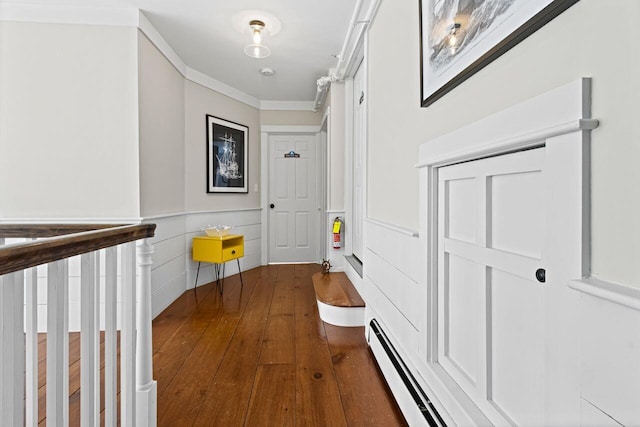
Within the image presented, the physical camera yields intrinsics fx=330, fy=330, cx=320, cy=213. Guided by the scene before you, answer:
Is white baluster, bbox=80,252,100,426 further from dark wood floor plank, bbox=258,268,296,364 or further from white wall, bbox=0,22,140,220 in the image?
white wall, bbox=0,22,140,220

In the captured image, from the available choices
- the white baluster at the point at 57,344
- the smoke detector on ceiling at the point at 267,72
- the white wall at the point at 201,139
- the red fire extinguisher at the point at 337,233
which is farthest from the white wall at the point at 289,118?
the white baluster at the point at 57,344

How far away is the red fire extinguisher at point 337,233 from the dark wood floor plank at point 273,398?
5.85ft

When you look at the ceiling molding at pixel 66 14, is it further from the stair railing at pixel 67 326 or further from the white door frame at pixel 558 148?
the white door frame at pixel 558 148

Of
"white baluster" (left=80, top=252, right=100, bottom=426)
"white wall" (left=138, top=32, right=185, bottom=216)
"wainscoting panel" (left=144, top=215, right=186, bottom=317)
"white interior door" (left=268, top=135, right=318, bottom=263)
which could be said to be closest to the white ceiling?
"white wall" (left=138, top=32, right=185, bottom=216)

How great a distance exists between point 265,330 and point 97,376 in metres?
1.52

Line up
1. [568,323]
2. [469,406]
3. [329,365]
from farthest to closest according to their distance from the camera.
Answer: [329,365]
[469,406]
[568,323]

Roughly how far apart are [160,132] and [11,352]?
265cm

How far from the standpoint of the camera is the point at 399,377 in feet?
5.11

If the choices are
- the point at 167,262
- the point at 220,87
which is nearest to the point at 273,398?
the point at 167,262

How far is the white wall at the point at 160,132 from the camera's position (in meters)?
2.70

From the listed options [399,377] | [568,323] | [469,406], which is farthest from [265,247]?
[568,323]

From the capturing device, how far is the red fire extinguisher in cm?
356

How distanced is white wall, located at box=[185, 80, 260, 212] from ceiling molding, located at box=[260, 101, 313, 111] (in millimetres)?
349

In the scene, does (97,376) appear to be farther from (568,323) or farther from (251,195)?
(251,195)
